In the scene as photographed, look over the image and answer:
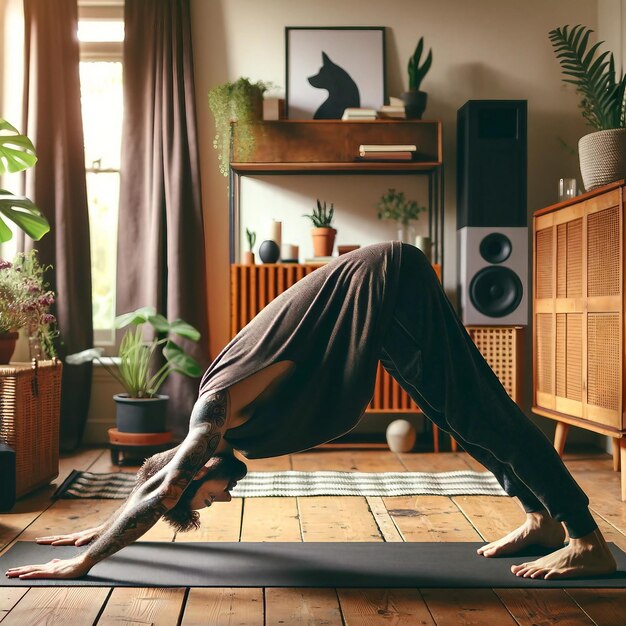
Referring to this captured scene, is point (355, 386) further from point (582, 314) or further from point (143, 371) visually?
point (143, 371)

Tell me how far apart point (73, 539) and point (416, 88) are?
2831 millimetres

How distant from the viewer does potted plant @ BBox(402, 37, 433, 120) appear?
3.88 m

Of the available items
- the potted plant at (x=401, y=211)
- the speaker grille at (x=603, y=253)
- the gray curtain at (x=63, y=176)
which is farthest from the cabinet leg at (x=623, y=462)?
the gray curtain at (x=63, y=176)

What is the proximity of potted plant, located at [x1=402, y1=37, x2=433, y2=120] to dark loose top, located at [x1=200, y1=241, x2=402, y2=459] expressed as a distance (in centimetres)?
218

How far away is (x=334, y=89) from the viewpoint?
4059 mm

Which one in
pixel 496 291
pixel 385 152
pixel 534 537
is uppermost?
pixel 385 152

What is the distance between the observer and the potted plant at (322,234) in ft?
12.6

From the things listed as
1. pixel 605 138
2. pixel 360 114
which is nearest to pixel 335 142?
pixel 360 114

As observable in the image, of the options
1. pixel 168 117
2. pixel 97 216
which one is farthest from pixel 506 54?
pixel 97 216

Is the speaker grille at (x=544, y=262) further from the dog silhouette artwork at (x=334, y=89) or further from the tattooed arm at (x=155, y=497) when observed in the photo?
the tattooed arm at (x=155, y=497)

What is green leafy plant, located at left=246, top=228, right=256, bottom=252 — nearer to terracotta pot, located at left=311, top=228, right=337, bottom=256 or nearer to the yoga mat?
terracotta pot, located at left=311, top=228, right=337, bottom=256

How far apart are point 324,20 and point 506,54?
1.02 metres

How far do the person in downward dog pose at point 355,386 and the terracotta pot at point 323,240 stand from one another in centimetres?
194

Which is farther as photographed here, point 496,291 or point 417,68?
point 417,68
